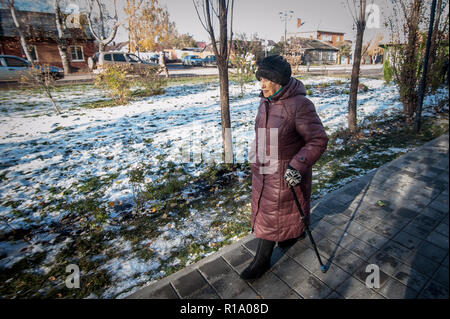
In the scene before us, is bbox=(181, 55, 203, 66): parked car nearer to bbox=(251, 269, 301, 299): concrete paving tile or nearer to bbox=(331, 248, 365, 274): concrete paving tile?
bbox=(331, 248, 365, 274): concrete paving tile

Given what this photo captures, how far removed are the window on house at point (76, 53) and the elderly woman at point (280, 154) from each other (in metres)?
30.8

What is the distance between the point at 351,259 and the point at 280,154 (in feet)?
5.08

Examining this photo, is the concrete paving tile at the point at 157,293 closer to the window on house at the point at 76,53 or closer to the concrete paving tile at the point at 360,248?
the concrete paving tile at the point at 360,248

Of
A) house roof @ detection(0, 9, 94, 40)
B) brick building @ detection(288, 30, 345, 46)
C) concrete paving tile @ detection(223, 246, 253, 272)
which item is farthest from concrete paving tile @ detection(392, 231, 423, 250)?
brick building @ detection(288, 30, 345, 46)

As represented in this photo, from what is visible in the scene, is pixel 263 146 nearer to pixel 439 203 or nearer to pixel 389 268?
pixel 389 268

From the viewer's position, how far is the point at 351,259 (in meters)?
2.76

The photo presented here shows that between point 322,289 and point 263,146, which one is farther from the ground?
point 263,146

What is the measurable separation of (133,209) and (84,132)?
4904 millimetres

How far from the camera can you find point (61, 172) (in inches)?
206

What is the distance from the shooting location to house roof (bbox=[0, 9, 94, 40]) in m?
23.3

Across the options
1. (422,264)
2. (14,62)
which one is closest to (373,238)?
(422,264)

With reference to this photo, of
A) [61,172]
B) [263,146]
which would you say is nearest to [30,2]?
[61,172]

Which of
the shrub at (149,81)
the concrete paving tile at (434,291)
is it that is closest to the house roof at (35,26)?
the shrub at (149,81)

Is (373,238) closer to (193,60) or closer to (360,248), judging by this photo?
(360,248)
